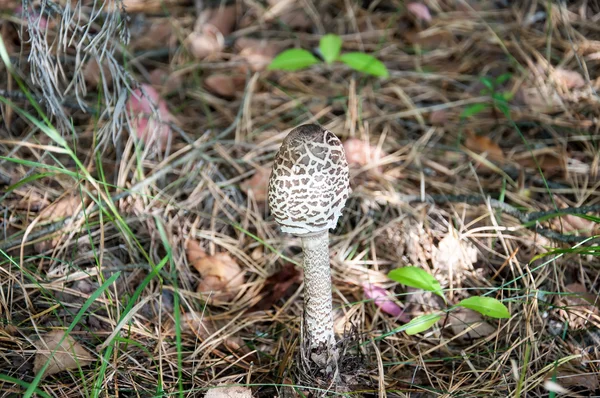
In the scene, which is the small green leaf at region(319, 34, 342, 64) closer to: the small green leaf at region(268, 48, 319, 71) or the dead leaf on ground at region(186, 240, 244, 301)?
the small green leaf at region(268, 48, 319, 71)

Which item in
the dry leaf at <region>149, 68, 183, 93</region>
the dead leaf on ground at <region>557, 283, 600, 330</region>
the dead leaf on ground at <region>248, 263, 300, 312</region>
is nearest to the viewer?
the dead leaf on ground at <region>557, 283, 600, 330</region>

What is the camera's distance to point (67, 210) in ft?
9.83

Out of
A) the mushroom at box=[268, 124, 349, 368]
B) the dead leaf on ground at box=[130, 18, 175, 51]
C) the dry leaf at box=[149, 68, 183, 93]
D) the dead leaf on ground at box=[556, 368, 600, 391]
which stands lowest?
the dead leaf on ground at box=[556, 368, 600, 391]

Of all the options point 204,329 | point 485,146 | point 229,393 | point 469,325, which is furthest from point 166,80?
point 469,325

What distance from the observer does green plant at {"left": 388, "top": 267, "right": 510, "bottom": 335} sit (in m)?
2.29

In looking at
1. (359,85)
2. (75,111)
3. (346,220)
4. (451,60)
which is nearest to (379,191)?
(346,220)

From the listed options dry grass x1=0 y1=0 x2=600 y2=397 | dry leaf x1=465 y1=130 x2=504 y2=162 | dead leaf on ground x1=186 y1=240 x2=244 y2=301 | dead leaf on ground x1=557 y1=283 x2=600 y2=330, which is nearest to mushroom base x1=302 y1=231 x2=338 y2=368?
dry grass x1=0 y1=0 x2=600 y2=397

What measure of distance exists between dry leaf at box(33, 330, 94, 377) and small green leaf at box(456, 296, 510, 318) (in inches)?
62.8

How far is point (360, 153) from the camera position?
361cm

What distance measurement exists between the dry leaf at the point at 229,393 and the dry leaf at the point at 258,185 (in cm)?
132

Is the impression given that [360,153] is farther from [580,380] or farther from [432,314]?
[580,380]

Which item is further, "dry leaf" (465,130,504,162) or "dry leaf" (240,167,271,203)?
"dry leaf" (465,130,504,162)

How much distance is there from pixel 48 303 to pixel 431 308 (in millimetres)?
1834

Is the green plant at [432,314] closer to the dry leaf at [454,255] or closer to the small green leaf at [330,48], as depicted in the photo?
the dry leaf at [454,255]
